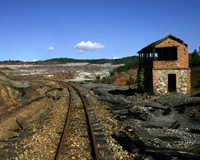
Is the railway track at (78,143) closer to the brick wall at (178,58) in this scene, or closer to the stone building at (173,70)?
the stone building at (173,70)

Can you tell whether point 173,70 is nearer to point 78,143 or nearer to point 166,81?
point 166,81

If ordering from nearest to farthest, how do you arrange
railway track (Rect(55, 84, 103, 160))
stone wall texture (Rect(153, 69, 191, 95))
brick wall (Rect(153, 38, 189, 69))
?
1. railway track (Rect(55, 84, 103, 160))
2. stone wall texture (Rect(153, 69, 191, 95))
3. brick wall (Rect(153, 38, 189, 69))

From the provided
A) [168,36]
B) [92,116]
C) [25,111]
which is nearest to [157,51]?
[168,36]

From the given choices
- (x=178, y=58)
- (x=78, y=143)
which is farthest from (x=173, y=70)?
(x=78, y=143)

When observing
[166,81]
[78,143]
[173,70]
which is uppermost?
[173,70]

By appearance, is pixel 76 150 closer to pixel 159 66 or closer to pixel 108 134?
pixel 108 134

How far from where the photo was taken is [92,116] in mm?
10062

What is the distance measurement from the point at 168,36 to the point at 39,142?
1480 centimetres

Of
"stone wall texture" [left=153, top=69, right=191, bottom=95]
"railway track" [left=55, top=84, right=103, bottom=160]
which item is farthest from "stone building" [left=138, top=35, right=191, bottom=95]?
"railway track" [left=55, top=84, right=103, bottom=160]

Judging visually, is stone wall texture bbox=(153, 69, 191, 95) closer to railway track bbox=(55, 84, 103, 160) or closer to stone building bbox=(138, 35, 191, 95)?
stone building bbox=(138, 35, 191, 95)

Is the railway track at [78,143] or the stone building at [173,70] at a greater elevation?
the stone building at [173,70]

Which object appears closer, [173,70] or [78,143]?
[78,143]

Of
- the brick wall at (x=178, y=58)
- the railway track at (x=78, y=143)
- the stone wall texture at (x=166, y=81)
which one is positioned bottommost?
the railway track at (x=78, y=143)

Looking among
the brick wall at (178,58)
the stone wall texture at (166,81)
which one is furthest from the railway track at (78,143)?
the brick wall at (178,58)
